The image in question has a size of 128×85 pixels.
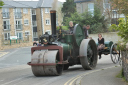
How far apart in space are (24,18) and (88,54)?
55715mm

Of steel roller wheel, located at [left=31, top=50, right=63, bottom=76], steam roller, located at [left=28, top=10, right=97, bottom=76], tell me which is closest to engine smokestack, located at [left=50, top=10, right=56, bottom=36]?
steam roller, located at [left=28, top=10, right=97, bottom=76]

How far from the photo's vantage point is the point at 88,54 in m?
15.1

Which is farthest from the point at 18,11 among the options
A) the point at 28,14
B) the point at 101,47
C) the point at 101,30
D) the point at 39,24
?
the point at 101,47

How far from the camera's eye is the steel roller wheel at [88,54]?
46.8 feet

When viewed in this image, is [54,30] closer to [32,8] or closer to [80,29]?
[80,29]

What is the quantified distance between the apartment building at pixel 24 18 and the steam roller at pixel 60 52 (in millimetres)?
45845

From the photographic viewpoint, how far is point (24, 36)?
67.4 metres

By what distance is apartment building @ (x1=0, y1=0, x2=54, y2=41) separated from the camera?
65125 mm

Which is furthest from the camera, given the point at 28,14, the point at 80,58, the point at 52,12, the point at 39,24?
the point at 39,24

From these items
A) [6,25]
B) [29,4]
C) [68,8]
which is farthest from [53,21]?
[29,4]

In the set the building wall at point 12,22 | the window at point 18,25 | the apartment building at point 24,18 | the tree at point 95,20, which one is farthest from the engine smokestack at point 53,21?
the window at point 18,25

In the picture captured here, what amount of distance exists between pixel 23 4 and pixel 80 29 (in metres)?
56.9

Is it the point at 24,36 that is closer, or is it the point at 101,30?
the point at 101,30

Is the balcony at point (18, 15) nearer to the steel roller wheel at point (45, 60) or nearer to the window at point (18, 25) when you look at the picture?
the window at point (18, 25)
